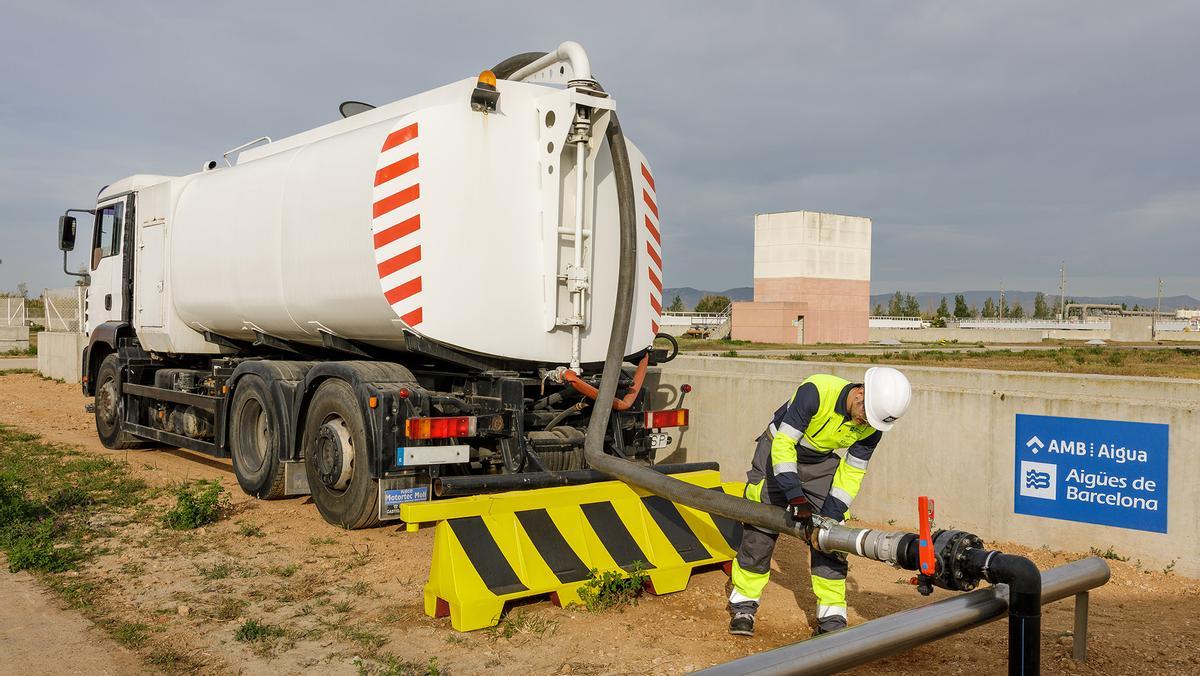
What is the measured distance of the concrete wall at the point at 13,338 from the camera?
1254 inches

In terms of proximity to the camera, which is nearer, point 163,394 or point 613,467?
point 613,467

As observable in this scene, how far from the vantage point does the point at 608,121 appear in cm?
690

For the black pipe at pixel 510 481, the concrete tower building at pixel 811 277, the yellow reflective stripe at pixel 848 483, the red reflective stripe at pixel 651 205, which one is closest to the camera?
the yellow reflective stripe at pixel 848 483

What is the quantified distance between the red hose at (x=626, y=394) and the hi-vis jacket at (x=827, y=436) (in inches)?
71.3

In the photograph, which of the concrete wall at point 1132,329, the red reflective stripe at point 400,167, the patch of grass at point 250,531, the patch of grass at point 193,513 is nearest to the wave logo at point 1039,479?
the red reflective stripe at point 400,167

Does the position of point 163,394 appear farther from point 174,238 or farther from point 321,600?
point 321,600

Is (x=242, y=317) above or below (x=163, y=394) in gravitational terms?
above

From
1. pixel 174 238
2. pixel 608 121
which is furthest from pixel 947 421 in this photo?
pixel 174 238

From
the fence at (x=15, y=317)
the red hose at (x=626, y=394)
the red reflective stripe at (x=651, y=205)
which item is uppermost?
the red reflective stripe at (x=651, y=205)

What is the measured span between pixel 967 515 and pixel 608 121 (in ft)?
13.8

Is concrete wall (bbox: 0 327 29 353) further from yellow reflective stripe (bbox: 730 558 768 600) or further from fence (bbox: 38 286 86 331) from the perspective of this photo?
yellow reflective stripe (bbox: 730 558 768 600)

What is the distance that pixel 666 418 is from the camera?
7.84m

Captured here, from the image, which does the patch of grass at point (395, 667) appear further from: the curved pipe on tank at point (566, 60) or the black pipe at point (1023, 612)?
the curved pipe on tank at point (566, 60)

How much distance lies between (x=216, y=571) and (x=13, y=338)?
30882mm
